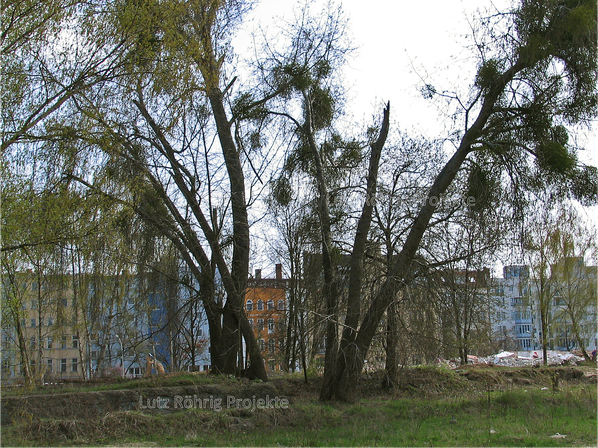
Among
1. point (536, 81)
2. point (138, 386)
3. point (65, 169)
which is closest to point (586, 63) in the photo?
point (536, 81)

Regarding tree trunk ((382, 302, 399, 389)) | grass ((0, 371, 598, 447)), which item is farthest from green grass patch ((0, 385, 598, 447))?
tree trunk ((382, 302, 399, 389))

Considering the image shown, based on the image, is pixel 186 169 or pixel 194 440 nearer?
pixel 194 440

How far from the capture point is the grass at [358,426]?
7.48 meters

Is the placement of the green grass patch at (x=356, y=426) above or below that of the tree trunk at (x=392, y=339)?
below

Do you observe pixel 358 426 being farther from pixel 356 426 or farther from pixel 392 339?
pixel 392 339

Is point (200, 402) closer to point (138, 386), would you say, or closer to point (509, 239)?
point (138, 386)

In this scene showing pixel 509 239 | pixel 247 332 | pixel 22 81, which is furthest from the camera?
pixel 247 332

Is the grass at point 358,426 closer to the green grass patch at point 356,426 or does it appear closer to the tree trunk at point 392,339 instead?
the green grass patch at point 356,426

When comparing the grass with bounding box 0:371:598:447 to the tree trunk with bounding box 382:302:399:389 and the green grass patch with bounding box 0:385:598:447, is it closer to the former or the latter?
the green grass patch with bounding box 0:385:598:447

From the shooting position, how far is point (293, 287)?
14.6 m

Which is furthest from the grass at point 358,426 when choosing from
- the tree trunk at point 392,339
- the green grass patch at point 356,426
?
the tree trunk at point 392,339

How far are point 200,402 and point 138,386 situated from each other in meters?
1.25

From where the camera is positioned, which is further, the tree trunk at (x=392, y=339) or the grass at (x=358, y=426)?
the tree trunk at (x=392, y=339)

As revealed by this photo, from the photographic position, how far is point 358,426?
8.84m
